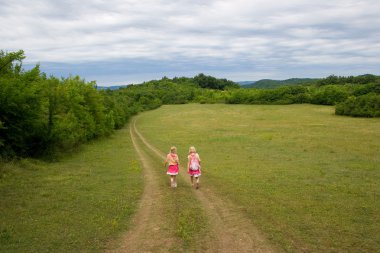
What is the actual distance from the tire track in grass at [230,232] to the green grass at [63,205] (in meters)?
3.09

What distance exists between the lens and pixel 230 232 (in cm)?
1175

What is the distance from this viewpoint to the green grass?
11.2m

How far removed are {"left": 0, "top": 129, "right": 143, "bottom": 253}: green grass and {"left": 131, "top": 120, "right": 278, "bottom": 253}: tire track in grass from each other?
3.09 m

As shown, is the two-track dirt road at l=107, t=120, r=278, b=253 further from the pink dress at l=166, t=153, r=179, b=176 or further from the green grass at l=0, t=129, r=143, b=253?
the pink dress at l=166, t=153, r=179, b=176

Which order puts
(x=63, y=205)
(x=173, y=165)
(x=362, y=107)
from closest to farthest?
(x=63, y=205) → (x=173, y=165) → (x=362, y=107)

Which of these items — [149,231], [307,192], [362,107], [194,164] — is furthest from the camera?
[362,107]

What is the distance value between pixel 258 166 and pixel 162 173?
7246mm

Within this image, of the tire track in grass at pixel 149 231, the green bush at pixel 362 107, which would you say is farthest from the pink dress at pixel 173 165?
the green bush at pixel 362 107

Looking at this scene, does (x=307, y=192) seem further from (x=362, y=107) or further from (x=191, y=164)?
(x=362, y=107)

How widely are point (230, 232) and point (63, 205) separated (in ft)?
24.5

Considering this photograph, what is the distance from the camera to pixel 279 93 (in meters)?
136

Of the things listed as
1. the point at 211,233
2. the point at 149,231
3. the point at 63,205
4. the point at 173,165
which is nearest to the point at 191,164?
the point at 173,165

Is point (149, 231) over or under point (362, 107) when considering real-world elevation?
under

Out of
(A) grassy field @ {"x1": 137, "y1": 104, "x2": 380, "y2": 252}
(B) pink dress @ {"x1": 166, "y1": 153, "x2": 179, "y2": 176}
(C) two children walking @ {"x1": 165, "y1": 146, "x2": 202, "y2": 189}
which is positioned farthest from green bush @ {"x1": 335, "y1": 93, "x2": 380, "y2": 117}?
(B) pink dress @ {"x1": 166, "y1": 153, "x2": 179, "y2": 176}
